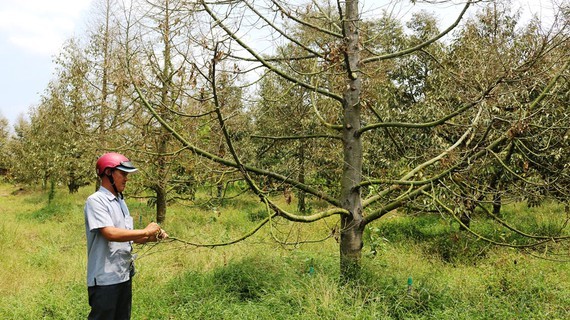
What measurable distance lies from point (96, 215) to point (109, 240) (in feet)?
0.65

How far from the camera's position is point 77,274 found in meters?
6.32

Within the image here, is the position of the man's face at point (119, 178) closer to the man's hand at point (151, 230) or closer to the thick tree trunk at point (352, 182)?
the man's hand at point (151, 230)

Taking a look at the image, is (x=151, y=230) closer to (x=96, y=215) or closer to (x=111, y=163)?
(x=96, y=215)

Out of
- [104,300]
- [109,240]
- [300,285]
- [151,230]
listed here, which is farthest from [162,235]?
[300,285]

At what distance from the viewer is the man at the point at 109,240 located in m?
2.97

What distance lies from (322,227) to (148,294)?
19.2 feet

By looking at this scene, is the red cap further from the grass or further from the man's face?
the grass

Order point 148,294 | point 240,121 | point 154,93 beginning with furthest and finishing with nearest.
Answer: point 240,121 < point 148,294 < point 154,93

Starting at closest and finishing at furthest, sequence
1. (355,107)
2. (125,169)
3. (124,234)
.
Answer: (124,234)
(125,169)
(355,107)

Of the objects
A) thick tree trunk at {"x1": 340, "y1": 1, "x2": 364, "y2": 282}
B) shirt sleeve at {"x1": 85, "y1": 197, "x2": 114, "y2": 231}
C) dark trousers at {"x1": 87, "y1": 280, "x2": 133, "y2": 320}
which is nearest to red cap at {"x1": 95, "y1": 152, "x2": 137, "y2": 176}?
shirt sleeve at {"x1": 85, "y1": 197, "x2": 114, "y2": 231}

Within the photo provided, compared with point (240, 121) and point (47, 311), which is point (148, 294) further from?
point (240, 121)

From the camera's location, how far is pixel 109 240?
297 centimetres

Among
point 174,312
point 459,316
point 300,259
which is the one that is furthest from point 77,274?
point 459,316

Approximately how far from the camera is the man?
2975mm
